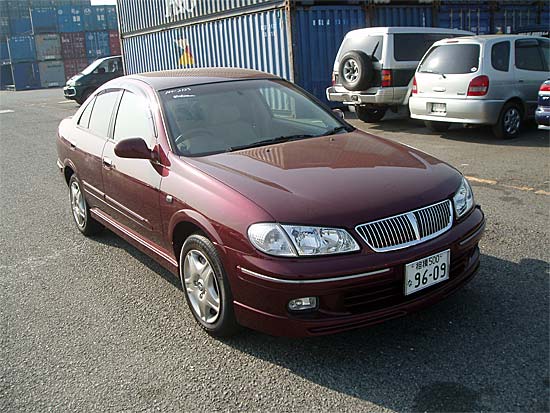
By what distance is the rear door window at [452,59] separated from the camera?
9.08m

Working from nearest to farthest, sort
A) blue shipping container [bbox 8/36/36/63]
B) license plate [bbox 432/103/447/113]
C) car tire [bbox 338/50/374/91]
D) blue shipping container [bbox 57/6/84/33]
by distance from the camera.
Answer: license plate [bbox 432/103/447/113], car tire [bbox 338/50/374/91], blue shipping container [bbox 8/36/36/63], blue shipping container [bbox 57/6/84/33]

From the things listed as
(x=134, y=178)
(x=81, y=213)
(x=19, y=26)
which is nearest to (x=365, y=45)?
(x=81, y=213)

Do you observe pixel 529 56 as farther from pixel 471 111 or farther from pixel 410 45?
pixel 410 45

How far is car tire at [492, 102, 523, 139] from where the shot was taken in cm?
914

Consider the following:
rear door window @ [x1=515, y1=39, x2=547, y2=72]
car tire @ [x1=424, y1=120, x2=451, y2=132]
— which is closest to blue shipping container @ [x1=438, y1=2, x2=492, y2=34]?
car tire @ [x1=424, y1=120, x2=451, y2=132]

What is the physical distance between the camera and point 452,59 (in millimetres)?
9289

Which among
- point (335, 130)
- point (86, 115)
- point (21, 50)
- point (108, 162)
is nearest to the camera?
point (335, 130)

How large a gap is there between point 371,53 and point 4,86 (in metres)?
45.4

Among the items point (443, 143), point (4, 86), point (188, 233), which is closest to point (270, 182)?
point (188, 233)

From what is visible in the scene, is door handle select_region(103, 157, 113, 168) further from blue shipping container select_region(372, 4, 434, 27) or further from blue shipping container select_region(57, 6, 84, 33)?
blue shipping container select_region(57, 6, 84, 33)

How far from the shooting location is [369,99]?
10914 millimetres

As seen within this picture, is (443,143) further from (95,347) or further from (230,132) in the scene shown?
(95,347)

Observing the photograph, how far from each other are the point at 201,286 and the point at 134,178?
42.8 inches

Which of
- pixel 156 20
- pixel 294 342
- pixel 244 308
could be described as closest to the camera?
pixel 244 308
